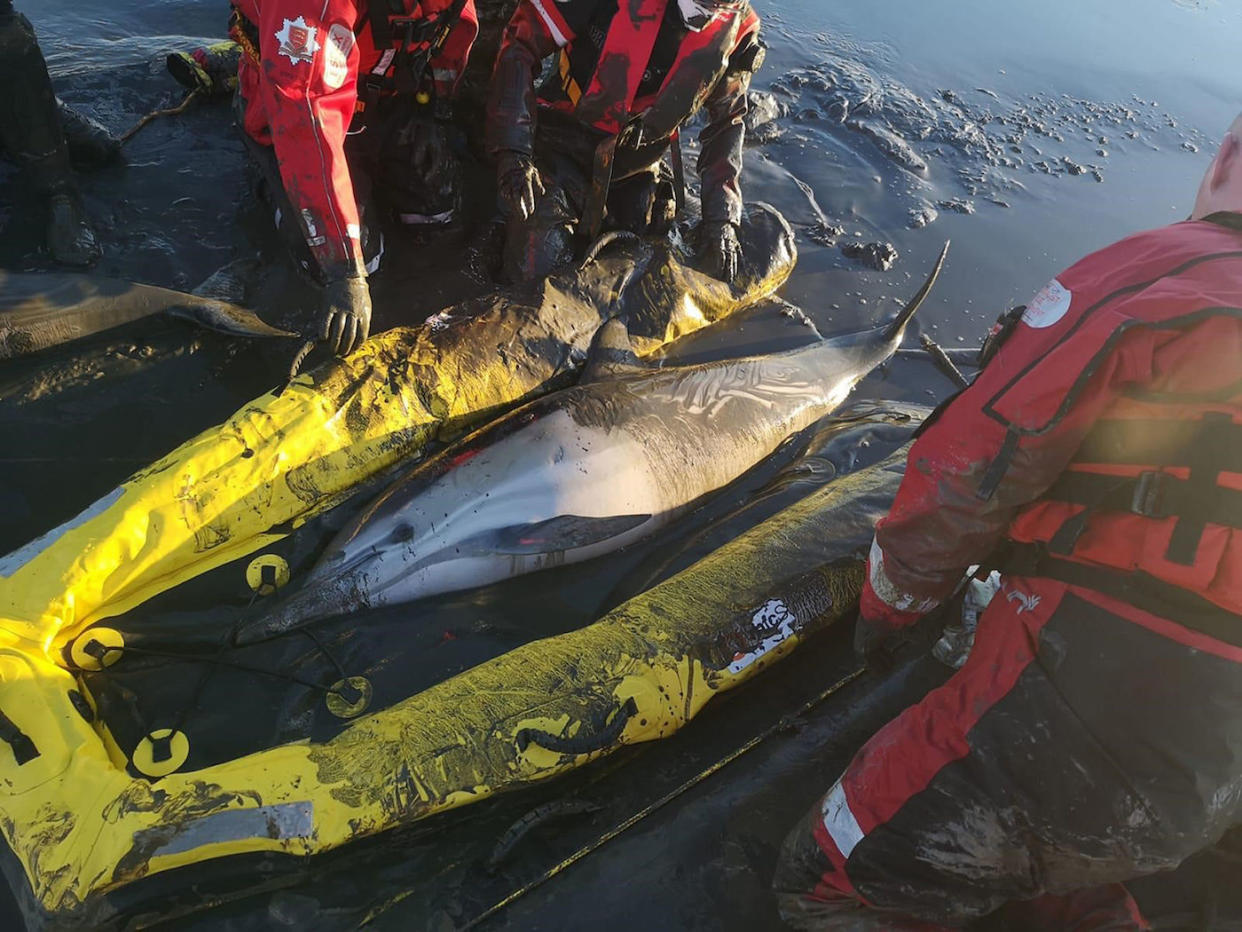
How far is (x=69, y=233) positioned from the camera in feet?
15.9

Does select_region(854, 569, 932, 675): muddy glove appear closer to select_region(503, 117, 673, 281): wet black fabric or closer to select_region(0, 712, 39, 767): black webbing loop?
select_region(0, 712, 39, 767): black webbing loop

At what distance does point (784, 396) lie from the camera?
4656mm

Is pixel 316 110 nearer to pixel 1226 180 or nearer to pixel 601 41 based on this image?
pixel 601 41

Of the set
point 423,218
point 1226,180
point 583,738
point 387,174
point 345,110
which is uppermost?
point 1226,180

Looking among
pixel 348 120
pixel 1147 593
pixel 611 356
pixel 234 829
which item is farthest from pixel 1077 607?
pixel 348 120

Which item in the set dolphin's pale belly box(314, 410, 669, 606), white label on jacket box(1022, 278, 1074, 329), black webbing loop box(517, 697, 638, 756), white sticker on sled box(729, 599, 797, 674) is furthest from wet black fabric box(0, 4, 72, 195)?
white label on jacket box(1022, 278, 1074, 329)

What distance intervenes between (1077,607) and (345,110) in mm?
3724

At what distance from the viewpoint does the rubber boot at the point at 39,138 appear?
15.2 feet

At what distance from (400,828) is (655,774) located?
0.92m

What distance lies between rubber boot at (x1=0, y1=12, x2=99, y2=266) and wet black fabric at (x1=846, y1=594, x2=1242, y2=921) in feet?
17.4

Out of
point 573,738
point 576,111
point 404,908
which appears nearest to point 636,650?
point 573,738

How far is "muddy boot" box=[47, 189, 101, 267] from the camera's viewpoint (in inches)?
188

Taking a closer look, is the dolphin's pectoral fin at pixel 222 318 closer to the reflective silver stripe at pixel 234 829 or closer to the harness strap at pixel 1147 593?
the reflective silver stripe at pixel 234 829

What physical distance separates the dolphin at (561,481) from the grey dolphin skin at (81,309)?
1.63 m
